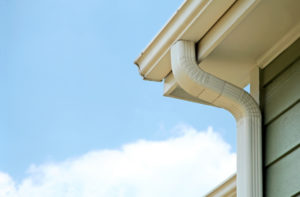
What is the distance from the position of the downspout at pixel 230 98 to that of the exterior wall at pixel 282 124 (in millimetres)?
49

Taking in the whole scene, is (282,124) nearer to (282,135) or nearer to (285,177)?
(282,135)

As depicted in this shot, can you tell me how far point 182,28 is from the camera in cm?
338

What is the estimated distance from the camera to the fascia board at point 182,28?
10.6 ft

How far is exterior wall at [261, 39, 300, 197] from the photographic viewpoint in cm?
310

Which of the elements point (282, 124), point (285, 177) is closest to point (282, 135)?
point (282, 124)

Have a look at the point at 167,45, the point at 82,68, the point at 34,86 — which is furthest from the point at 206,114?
the point at 167,45

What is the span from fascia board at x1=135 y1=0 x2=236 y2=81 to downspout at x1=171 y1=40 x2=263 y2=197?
5cm

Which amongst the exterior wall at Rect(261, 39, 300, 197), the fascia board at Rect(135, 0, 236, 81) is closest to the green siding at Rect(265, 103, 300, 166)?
the exterior wall at Rect(261, 39, 300, 197)

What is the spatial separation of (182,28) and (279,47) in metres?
0.42

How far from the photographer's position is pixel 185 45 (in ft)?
11.1

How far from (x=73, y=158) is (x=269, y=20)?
2610 cm

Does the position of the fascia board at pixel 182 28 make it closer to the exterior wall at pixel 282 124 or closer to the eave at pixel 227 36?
the eave at pixel 227 36

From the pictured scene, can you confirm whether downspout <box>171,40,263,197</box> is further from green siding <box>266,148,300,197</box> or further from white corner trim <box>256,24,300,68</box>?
white corner trim <box>256,24,300,68</box>

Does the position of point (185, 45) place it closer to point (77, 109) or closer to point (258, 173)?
point (258, 173)
